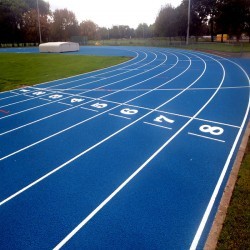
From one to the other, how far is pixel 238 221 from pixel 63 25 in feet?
276

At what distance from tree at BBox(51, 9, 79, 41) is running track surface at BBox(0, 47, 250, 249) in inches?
2732

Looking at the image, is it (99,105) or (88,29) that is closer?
(99,105)

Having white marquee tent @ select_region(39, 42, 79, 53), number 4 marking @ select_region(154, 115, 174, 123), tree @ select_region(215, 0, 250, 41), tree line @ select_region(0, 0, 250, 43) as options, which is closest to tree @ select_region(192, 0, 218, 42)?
tree line @ select_region(0, 0, 250, 43)

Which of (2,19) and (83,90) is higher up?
(2,19)

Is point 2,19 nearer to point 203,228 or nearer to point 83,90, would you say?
point 83,90

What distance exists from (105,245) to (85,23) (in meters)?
92.4

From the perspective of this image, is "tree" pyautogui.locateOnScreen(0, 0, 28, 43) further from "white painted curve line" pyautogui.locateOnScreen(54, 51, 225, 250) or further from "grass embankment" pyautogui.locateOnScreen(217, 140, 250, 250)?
"grass embankment" pyautogui.locateOnScreen(217, 140, 250, 250)

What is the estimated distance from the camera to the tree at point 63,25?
77562mm

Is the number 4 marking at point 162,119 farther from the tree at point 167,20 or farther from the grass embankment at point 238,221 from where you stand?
the tree at point 167,20

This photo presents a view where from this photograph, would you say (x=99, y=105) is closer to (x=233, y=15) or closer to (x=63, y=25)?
(x=233, y=15)

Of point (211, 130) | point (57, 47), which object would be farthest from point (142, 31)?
point (211, 130)

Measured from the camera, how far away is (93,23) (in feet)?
298

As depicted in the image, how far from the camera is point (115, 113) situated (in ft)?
37.3

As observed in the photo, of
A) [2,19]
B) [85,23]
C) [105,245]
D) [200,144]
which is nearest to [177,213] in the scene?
[105,245]
